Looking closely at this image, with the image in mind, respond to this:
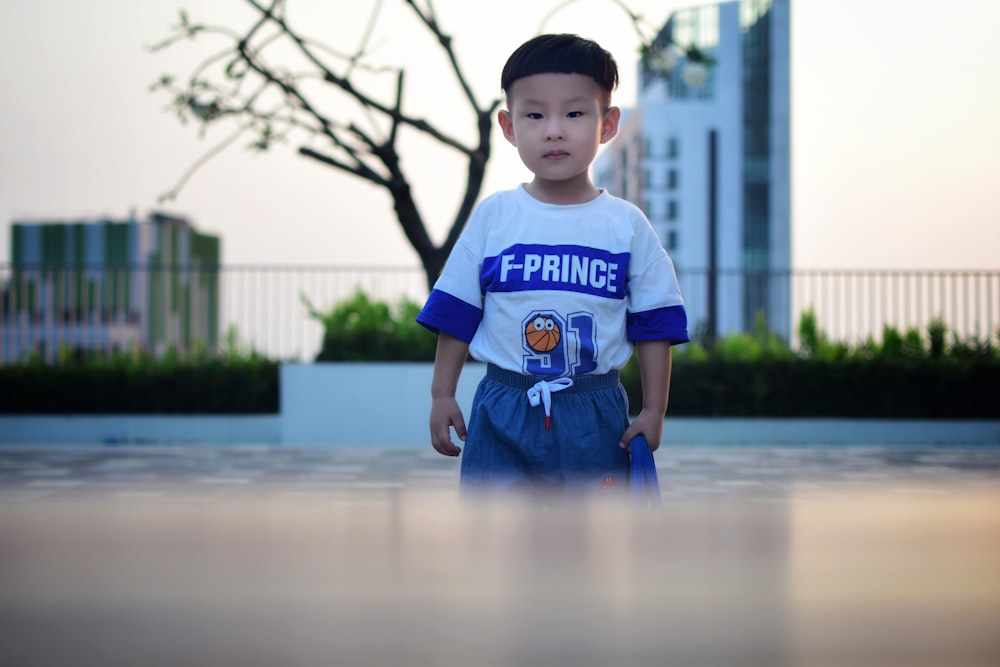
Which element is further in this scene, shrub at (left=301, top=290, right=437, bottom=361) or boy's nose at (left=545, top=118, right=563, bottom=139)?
shrub at (left=301, top=290, right=437, bottom=361)

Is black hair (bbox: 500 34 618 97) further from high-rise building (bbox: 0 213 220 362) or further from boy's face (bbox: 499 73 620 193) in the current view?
high-rise building (bbox: 0 213 220 362)

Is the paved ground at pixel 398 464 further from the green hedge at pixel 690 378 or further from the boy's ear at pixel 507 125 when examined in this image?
the boy's ear at pixel 507 125

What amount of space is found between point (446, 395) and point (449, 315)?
0.18 metres

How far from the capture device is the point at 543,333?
83.3 inches

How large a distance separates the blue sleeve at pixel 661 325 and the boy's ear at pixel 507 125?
0.48 m

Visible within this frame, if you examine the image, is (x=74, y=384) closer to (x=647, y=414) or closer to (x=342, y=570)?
(x=647, y=414)

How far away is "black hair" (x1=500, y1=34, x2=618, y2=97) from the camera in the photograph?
212 cm

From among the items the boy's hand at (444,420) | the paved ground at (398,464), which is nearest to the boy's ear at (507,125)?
the boy's hand at (444,420)

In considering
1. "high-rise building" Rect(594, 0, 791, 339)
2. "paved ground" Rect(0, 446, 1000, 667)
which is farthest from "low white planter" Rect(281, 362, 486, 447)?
"high-rise building" Rect(594, 0, 791, 339)

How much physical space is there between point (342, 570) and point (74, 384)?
1202cm

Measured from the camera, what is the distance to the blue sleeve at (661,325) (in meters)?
2.13

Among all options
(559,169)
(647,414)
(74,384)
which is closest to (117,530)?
(647,414)

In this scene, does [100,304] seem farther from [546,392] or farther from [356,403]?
[546,392]

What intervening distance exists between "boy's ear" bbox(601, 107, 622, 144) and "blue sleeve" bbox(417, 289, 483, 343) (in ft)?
1.61
